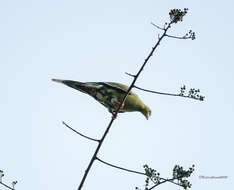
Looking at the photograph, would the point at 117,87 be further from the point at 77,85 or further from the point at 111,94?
the point at 77,85

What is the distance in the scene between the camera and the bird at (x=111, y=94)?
7502 mm

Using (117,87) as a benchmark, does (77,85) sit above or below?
below

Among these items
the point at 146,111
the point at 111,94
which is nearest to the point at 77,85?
the point at 111,94

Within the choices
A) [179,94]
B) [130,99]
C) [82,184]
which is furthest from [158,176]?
[130,99]

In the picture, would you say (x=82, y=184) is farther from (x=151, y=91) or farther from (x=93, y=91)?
(x=93, y=91)

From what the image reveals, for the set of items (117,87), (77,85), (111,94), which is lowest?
(77,85)

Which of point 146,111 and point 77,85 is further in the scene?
point 146,111

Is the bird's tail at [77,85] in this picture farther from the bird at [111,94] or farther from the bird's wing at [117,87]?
the bird's wing at [117,87]

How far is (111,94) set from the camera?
25.6 feet

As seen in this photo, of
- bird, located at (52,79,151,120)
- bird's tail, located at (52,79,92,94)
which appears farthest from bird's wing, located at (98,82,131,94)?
bird's tail, located at (52,79,92,94)

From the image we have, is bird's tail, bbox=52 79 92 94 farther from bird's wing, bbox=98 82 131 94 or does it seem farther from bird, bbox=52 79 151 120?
bird's wing, bbox=98 82 131 94

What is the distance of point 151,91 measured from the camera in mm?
5074

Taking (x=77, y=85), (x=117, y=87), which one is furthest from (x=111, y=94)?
(x=77, y=85)

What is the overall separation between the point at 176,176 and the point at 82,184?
1962 millimetres
